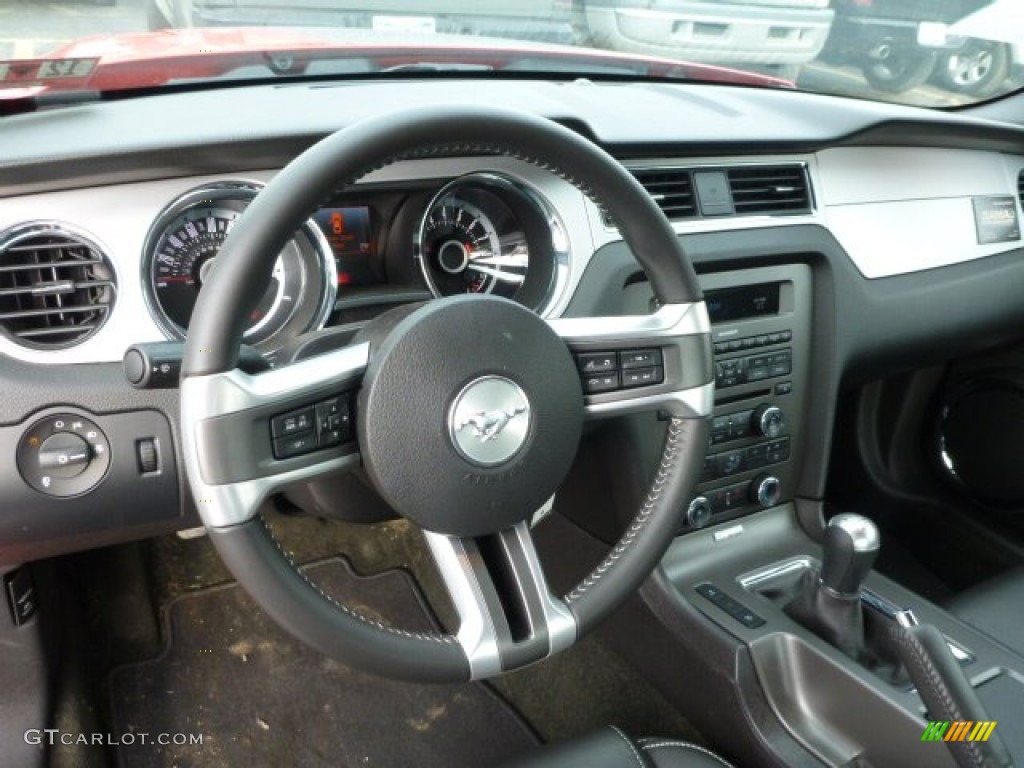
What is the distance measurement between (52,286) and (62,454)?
0.69 ft

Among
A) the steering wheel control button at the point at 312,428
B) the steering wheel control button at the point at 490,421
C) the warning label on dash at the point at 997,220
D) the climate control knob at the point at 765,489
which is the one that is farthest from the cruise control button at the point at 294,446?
the warning label on dash at the point at 997,220

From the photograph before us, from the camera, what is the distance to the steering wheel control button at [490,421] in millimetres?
1018

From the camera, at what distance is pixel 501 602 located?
1.10m

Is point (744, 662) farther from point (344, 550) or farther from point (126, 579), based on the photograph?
point (126, 579)

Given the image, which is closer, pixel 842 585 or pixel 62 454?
pixel 62 454

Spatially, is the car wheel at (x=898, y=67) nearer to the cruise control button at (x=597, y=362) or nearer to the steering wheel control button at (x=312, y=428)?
the cruise control button at (x=597, y=362)

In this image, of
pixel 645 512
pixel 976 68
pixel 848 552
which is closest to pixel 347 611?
pixel 645 512

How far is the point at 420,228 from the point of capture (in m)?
1.43

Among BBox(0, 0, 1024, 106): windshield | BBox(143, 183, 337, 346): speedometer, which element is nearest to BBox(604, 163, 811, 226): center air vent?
BBox(0, 0, 1024, 106): windshield

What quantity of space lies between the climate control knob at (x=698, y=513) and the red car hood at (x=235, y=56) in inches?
34.2

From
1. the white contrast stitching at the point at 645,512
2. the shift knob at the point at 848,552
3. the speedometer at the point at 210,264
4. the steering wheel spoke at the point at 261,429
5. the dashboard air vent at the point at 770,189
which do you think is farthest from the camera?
the dashboard air vent at the point at 770,189

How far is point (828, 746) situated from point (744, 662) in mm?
172

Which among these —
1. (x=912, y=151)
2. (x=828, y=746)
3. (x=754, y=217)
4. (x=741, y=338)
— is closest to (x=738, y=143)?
(x=754, y=217)

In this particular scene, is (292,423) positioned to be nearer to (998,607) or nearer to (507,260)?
(507,260)
